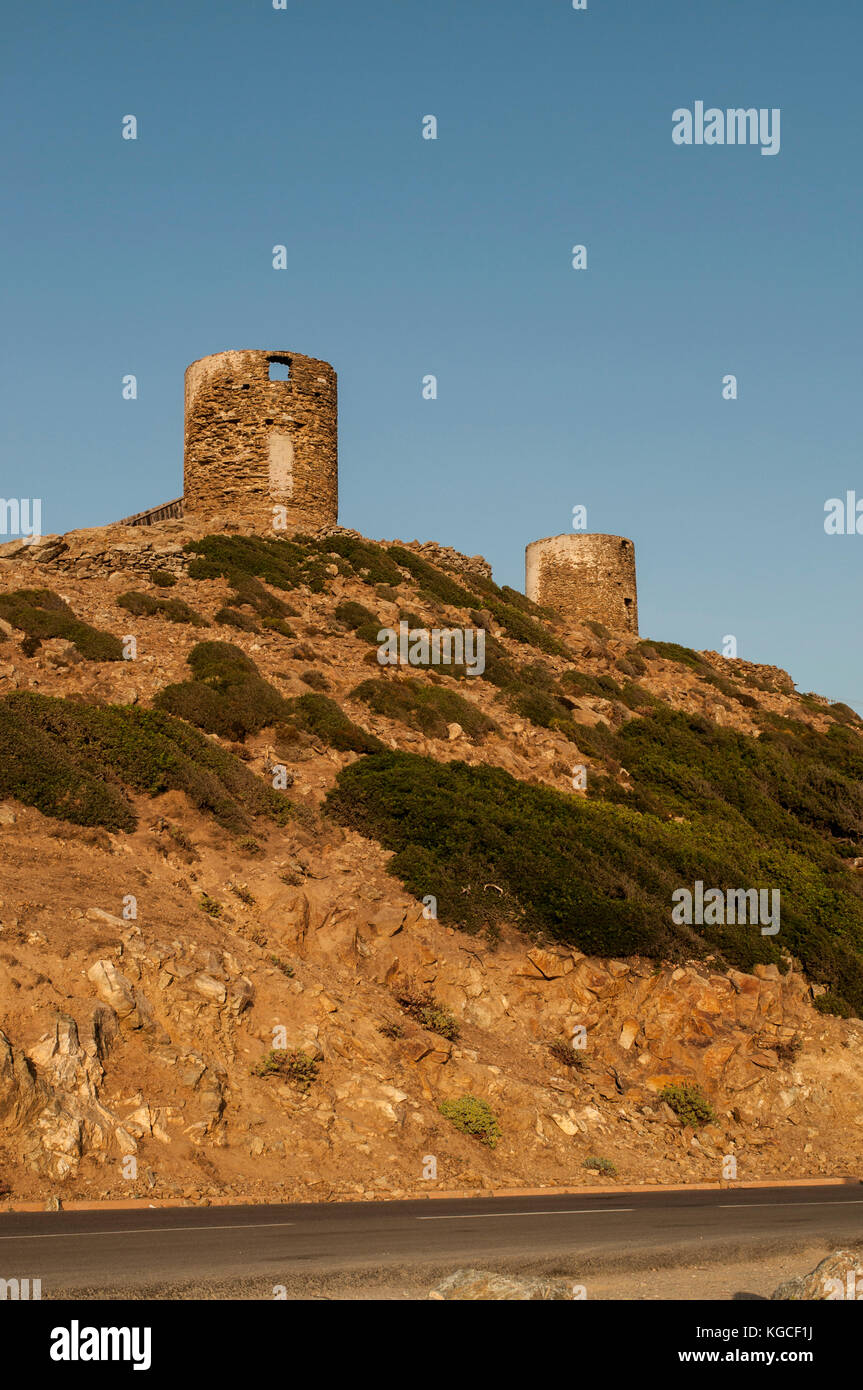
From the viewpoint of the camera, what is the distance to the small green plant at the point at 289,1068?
14.9m

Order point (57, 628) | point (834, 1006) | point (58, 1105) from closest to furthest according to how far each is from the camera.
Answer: point (58, 1105) → point (834, 1006) → point (57, 628)

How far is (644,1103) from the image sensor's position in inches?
689

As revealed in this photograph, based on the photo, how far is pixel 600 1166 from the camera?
15570 mm

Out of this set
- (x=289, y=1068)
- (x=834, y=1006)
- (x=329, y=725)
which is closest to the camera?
(x=289, y=1068)

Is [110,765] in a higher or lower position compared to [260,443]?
lower

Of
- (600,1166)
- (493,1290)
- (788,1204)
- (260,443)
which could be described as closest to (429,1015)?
(600,1166)

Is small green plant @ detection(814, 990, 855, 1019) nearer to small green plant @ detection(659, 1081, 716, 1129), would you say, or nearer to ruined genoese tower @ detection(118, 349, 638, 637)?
small green plant @ detection(659, 1081, 716, 1129)

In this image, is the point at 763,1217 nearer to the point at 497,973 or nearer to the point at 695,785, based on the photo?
the point at 497,973

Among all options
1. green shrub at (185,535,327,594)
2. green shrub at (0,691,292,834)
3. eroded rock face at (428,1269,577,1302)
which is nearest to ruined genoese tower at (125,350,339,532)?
green shrub at (185,535,327,594)

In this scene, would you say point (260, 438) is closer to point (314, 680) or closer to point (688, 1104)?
point (314, 680)

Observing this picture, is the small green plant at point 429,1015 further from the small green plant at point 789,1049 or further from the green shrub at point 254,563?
the green shrub at point 254,563

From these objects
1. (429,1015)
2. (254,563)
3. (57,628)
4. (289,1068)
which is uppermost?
(254,563)

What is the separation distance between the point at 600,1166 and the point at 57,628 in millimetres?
17044

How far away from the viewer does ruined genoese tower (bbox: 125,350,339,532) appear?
36.8m
